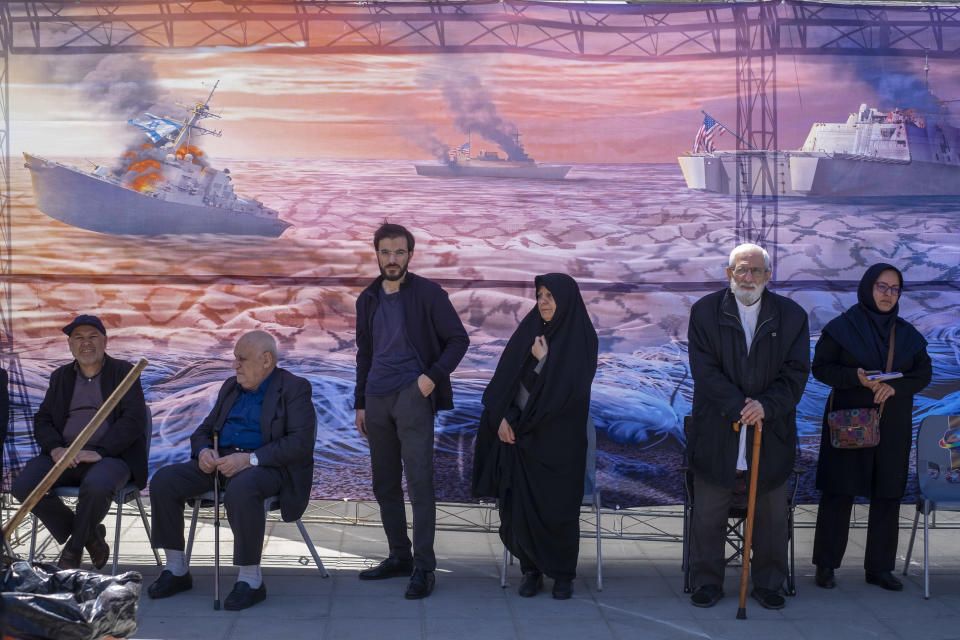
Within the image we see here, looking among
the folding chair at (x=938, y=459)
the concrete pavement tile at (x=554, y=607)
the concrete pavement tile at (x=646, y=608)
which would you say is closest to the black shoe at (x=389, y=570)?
the concrete pavement tile at (x=554, y=607)

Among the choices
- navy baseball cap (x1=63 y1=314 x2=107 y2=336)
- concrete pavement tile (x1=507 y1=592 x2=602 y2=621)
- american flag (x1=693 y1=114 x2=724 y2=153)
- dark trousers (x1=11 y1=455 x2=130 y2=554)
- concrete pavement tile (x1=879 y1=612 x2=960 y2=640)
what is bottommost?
concrete pavement tile (x1=507 y1=592 x2=602 y2=621)

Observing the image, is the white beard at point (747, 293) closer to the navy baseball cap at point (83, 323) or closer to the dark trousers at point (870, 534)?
the dark trousers at point (870, 534)

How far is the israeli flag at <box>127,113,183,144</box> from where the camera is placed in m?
5.01

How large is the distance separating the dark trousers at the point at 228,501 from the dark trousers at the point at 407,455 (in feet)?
1.46

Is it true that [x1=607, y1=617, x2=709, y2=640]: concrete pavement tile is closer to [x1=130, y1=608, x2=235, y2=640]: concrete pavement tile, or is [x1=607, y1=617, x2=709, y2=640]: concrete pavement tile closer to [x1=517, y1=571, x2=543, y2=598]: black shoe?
[x1=517, y1=571, x2=543, y2=598]: black shoe

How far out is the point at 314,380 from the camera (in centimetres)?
504

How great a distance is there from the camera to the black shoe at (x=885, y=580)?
444 cm

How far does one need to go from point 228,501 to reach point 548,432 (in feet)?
4.30

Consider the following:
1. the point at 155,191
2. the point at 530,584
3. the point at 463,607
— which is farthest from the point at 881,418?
the point at 155,191

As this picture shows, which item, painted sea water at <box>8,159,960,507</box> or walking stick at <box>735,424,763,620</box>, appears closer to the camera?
walking stick at <box>735,424,763,620</box>

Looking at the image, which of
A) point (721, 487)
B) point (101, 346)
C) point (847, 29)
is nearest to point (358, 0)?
point (101, 346)

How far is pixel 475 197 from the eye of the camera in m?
5.08

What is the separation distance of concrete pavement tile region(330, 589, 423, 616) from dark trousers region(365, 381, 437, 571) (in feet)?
0.61

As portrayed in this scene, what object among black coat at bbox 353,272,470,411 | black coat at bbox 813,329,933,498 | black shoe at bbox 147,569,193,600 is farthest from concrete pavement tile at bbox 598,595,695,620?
black shoe at bbox 147,569,193,600
